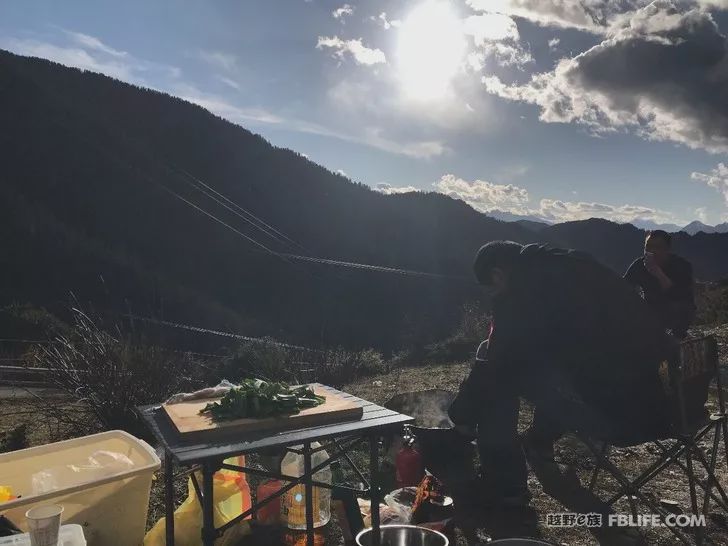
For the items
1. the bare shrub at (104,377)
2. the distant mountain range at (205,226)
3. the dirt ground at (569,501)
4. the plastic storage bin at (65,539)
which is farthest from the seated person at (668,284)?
the distant mountain range at (205,226)

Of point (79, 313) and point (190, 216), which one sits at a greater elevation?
point (190, 216)

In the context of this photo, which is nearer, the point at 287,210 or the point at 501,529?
the point at 501,529

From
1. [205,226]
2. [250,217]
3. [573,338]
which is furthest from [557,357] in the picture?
[250,217]

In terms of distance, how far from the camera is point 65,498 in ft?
7.71

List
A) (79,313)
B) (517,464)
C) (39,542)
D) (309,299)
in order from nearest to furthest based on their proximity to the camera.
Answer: (39,542)
(517,464)
(79,313)
(309,299)

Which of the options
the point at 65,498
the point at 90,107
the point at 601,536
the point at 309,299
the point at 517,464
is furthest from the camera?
the point at 90,107

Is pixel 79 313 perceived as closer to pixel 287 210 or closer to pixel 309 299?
pixel 309 299

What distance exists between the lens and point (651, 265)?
439cm

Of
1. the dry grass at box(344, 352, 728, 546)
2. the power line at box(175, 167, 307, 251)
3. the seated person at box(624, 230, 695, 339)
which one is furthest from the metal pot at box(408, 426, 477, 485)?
the power line at box(175, 167, 307, 251)

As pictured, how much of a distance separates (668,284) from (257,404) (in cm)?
337

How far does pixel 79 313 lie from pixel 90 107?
61760mm

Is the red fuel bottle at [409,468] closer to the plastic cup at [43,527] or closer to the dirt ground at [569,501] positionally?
the dirt ground at [569,501]

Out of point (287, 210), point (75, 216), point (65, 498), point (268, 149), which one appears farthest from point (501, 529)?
point (268, 149)

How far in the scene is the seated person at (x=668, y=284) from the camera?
4285mm
